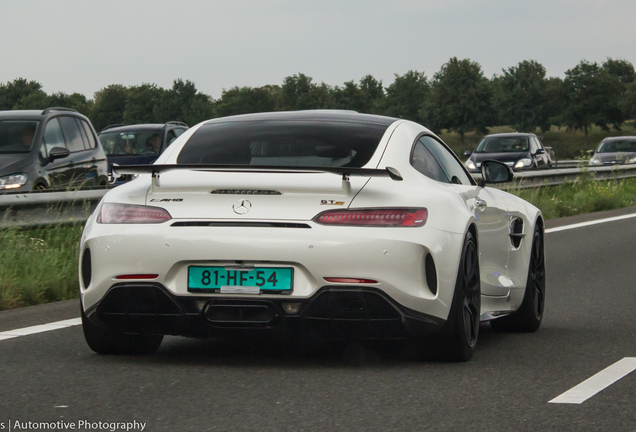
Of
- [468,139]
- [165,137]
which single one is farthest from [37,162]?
[468,139]

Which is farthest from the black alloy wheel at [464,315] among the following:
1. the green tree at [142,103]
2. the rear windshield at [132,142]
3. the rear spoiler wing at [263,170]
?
the green tree at [142,103]

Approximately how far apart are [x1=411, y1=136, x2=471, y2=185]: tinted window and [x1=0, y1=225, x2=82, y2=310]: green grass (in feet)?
11.3

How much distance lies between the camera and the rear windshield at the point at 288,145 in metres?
5.75

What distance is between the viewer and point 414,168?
5719 millimetres

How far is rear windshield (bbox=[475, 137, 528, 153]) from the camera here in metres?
28.2

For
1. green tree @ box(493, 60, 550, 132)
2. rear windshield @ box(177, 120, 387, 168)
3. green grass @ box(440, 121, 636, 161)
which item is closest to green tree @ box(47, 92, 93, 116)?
green grass @ box(440, 121, 636, 161)

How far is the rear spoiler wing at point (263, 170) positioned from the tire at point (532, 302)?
6.42 ft

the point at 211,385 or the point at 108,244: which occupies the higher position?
the point at 108,244

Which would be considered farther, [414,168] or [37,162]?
[37,162]

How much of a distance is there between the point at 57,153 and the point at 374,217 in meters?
9.40

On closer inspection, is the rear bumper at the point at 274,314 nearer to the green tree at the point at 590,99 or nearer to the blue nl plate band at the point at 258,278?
the blue nl plate band at the point at 258,278

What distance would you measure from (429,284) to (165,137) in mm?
16977

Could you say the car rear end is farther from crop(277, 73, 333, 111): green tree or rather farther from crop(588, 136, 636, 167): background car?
crop(277, 73, 333, 111): green tree

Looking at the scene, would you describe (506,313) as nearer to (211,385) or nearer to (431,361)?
(431,361)
